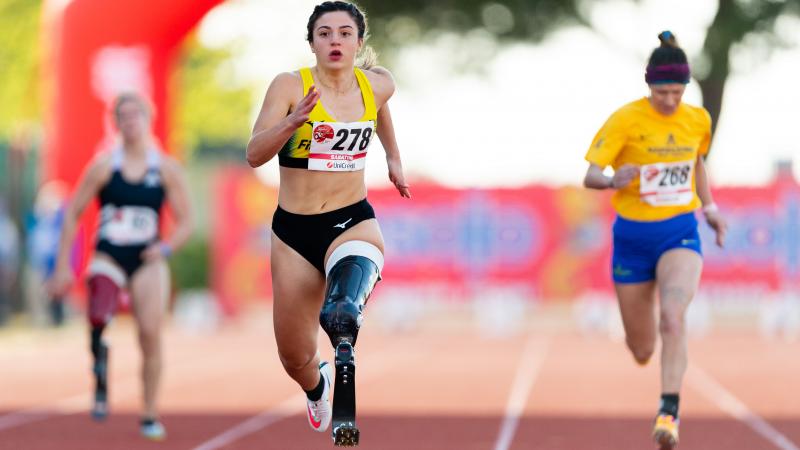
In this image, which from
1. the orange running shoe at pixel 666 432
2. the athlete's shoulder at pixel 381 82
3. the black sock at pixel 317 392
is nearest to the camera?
the athlete's shoulder at pixel 381 82

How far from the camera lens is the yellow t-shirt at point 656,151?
9.16 m

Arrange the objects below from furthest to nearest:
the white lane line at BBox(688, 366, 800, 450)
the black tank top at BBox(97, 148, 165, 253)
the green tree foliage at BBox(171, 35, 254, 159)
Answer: the green tree foliage at BBox(171, 35, 254, 159) < the white lane line at BBox(688, 366, 800, 450) < the black tank top at BBox(97, 148, 165, 253)

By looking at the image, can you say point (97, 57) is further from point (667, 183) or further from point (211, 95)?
point (211, 95)

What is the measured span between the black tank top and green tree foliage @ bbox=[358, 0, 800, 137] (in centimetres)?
1270

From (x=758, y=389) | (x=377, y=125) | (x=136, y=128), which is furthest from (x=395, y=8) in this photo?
(x=377, y=125)

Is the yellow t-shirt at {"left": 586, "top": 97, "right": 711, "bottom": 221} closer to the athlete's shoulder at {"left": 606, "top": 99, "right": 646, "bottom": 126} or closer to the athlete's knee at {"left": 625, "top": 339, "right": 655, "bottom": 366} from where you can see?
the athlete's shoulder at {"left": 606, "top": 99, "right": 646, "bottom": 126}

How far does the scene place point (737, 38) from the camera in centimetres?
2188

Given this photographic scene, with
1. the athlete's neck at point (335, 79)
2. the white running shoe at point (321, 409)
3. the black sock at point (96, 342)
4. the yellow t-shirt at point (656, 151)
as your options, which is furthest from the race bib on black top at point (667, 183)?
the black sock at point (96, 342)

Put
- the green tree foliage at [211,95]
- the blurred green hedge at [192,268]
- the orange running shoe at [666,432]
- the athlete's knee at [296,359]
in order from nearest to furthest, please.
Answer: the athlete's knee at [296,359], the orange running shoe at [666,432], the blurred green hedge at [192,268], the green tree foliage at [211,95]

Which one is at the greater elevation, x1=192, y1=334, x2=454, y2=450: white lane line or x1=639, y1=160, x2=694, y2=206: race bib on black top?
x1=639, y1=160, x2=694, y2=206: race bib on black top

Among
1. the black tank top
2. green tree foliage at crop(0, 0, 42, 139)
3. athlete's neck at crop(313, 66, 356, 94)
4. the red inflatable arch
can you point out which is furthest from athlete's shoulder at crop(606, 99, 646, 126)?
green tree foliage at crop(0, 0, 42, 139)

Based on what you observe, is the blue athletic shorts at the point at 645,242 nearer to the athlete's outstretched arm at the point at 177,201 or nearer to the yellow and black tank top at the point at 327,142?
the yellow and black tank top at the point at 327,142

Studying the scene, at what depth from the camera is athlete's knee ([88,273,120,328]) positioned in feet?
33.8

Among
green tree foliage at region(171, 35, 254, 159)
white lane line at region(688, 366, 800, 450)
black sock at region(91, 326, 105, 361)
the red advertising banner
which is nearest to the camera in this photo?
white lane line at region(688, 366, 800, 450)
